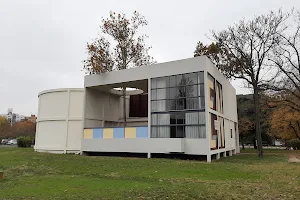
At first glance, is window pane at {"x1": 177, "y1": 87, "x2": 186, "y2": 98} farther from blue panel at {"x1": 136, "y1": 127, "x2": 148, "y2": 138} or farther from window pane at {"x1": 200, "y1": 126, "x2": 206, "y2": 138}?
blue panel at {"x1": 136, "y1": 127, "x2": 148, "y2": 138}

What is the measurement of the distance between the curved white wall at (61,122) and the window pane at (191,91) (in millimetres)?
11714

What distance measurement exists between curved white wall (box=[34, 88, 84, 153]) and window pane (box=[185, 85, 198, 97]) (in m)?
11.7

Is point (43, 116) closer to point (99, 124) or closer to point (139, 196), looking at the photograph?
point (99, 124)

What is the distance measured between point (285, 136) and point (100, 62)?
91.1ft

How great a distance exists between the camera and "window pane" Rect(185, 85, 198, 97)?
54.9 feet

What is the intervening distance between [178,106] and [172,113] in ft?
2.15

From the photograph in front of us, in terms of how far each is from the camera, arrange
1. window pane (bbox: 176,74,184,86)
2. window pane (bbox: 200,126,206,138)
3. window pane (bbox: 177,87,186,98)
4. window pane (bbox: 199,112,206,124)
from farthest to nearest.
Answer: window pane (bbox: 176,74,184,86) → window pane (bbox: 177,87,186,98) → window pane (bbox: 199,112,206,124) → window pane (bbox: 200,126,206,138)

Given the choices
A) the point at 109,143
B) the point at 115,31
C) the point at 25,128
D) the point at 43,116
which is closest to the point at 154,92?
the point at 109,143

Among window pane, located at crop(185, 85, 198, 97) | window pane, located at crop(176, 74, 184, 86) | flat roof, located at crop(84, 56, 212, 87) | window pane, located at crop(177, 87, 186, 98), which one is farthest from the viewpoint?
window pane, located at crop(176, 74, 184, 86)

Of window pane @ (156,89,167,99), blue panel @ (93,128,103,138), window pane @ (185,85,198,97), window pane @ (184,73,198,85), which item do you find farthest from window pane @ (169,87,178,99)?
blue panel @ (93,128,103,138)

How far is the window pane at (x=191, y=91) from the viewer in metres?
16.7

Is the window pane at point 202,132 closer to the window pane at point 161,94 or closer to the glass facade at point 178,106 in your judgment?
the glass facade at point 178,106

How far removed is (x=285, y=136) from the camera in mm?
34812

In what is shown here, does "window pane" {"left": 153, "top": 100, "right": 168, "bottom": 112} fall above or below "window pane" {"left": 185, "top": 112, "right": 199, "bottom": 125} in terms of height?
above
